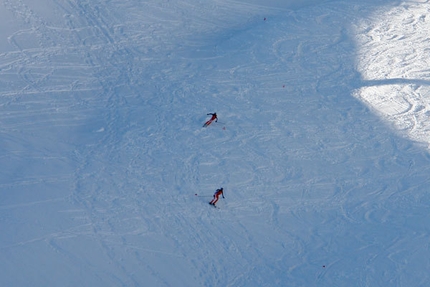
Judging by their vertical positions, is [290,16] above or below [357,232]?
above

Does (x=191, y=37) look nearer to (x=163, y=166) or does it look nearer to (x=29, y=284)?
(x=163, y=166)

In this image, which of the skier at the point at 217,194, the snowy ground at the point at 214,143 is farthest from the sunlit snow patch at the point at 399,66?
the skier at the point at 217,194

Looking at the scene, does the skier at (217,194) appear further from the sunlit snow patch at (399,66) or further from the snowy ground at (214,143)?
the sunlit snow patch at (399,66)

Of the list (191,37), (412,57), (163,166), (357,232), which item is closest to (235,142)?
(163,166)

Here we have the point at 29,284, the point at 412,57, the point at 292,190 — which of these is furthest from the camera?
the point at 412,57

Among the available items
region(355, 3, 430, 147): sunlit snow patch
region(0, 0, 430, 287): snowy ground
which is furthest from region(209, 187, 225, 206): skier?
region(355, 3, 430, 147): sunlit snow patch

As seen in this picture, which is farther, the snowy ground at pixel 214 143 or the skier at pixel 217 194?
the skier at pixel 217 194
